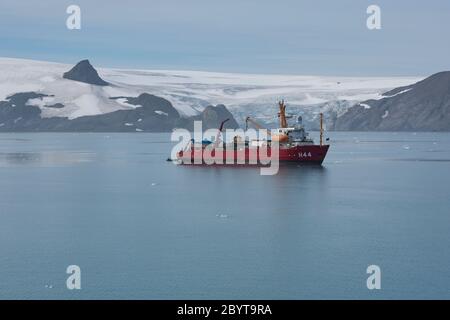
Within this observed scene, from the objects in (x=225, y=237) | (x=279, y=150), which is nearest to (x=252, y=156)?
(x=279, y=150)

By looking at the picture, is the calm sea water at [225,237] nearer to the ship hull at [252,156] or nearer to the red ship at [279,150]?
the ship hull at [252,156]

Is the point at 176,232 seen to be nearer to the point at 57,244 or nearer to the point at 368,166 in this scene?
the point at 57,244

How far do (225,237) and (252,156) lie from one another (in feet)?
107

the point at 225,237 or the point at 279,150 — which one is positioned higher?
the point at 279,150

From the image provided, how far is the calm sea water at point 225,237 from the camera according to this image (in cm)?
1802

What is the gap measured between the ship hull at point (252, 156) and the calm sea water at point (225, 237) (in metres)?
9.83

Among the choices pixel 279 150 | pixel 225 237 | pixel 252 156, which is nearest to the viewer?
pixel 225 237

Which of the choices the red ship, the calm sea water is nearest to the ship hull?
the red ship

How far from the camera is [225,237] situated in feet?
79.5

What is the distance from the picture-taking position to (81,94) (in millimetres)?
196125

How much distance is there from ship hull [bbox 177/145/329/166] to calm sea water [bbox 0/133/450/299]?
9830 millimetres

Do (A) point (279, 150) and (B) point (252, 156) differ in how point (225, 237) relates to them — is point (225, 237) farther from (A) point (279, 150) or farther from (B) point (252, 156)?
(B) point (252, 156)

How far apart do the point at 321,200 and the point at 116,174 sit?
1897 centimetres
